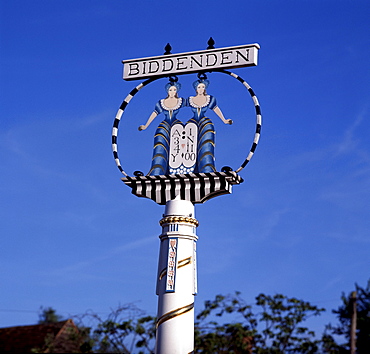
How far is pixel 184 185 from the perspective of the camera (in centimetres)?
1309

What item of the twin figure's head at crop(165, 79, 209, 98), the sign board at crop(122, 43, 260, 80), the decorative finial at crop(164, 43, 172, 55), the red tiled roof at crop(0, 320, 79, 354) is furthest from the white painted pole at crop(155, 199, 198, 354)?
the red tiled roof at crop(0, 320, 79, 354)

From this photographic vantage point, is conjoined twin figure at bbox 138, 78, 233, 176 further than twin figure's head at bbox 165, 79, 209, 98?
No

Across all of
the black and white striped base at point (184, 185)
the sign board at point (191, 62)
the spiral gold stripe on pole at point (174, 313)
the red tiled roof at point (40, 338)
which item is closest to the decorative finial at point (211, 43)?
the sign board at point (191, 62)

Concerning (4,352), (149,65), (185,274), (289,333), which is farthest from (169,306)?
(289,333)

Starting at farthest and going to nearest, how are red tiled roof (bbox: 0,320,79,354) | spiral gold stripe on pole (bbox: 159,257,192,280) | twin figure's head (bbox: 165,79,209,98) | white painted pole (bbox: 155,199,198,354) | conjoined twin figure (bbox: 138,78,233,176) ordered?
red tiled roof (bbox: 0,320,79,354) < twin figure's head (bbox: 165,79,209,98) < conjoined twin figure (bbox: 138,78,233,176) < spiral gold stripe on pole (bbox: 159,257,192,280) < white painted pole (bbox: 155,199,198,354)

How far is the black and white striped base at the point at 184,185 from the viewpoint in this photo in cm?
1286

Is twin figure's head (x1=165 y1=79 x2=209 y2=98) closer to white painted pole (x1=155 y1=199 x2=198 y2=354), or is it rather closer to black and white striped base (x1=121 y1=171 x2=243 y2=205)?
black and white striped base (x1=121 y1=171 x2=243 y2=205)

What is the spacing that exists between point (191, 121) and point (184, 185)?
126 cm

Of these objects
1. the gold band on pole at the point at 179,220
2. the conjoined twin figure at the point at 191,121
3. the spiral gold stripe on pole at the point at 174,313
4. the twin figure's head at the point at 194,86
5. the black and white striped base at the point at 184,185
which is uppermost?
the twin figure's head at the point at 194,86

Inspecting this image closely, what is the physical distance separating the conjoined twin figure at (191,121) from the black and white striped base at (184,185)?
0.73ft

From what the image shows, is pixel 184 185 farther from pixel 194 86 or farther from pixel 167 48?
pixel 167 48

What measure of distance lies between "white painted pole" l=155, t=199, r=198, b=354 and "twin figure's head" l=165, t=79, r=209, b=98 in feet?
6.78

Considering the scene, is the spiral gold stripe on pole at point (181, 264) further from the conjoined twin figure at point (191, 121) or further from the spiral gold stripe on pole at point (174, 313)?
the conjoined twin figure at point (191, 121)

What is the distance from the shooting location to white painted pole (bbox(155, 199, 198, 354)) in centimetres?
1230
